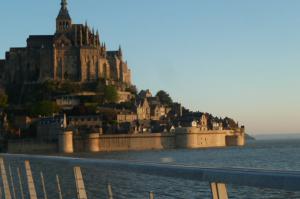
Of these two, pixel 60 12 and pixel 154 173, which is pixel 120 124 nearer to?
pixel 60 12

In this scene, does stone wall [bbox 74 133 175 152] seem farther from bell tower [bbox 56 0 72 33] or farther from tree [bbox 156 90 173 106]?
tree [bbox 156 90 173 106]

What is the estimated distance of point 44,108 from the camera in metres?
96.6

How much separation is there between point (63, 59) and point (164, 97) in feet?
117

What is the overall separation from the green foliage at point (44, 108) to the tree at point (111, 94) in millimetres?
8609

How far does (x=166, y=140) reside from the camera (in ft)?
324

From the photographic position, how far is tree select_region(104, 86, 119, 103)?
102062 millimetres

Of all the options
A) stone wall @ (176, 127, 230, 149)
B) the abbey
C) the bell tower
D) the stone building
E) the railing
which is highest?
the bell tower

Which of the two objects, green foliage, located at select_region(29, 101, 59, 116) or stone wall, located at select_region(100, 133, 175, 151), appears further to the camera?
green foliage, located at select_region(29, 101, 59, 116)

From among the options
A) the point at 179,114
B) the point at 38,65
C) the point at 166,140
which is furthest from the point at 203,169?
the point at 179,114

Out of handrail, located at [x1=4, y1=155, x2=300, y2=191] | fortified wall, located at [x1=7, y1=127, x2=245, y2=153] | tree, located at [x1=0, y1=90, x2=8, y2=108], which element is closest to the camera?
handrail, located at [x1=4, y1=155, x2=300, y2=191]

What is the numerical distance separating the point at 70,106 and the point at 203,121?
24.7 meters

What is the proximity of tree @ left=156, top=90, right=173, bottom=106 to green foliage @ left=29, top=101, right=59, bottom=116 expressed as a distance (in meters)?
36.8

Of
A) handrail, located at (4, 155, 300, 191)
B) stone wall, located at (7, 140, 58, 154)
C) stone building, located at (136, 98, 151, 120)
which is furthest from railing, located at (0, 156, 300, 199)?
stone building, located at (136, 98, 151, 120)

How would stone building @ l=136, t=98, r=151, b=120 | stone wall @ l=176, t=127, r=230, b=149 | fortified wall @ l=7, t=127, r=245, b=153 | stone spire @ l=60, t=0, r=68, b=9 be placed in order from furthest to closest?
stone spire @ l=60, t=0, r=68, b=9 < stone building @ l=136, t=98, r=151, b=120 < stone wall @ l=176, t=127, r=230, b=149 < fortified wall @ l=7, t=127, r=245, b=153
